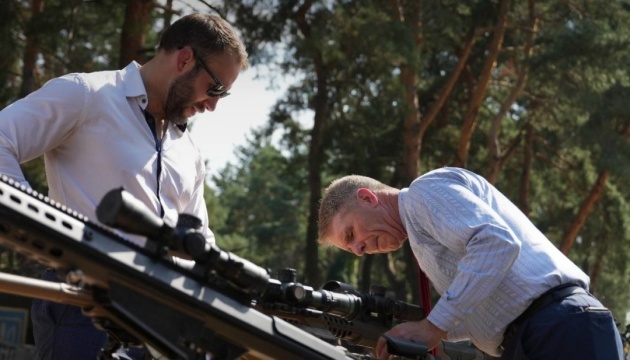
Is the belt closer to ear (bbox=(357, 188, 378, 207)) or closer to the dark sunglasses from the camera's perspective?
ear (bbox=(357, 188, 378, 207))

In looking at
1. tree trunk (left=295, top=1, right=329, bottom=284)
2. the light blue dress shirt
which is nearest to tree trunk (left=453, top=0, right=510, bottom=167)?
tree trunk (left=295, top=1, right=329, bottom=284)

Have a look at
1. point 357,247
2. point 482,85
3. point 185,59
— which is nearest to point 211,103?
point 185,59

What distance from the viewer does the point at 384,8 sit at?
20969 millimetres

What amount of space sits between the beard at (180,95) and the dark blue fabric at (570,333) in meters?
1.62

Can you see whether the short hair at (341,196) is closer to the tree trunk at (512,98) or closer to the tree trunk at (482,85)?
the tree trunk at (482,85)

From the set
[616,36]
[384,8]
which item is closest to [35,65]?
[384,8]

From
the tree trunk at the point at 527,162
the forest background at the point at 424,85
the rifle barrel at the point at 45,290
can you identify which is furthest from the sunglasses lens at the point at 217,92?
the tree trunk at the point at 527,162

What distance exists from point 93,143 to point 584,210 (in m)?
24.6

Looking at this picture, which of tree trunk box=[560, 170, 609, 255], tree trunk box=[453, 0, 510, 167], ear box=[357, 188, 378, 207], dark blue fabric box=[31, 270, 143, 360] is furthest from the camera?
tree trunk box=[560, 170, 609, 255]

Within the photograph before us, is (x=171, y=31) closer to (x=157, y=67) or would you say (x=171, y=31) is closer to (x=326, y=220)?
(x=157, y=67)

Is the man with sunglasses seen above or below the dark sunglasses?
below

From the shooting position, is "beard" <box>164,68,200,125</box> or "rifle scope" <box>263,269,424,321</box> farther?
"beard" <box>164,68,200,125</box>

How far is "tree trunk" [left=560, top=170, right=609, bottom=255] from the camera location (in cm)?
2703

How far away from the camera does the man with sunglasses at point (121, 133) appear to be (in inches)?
159
